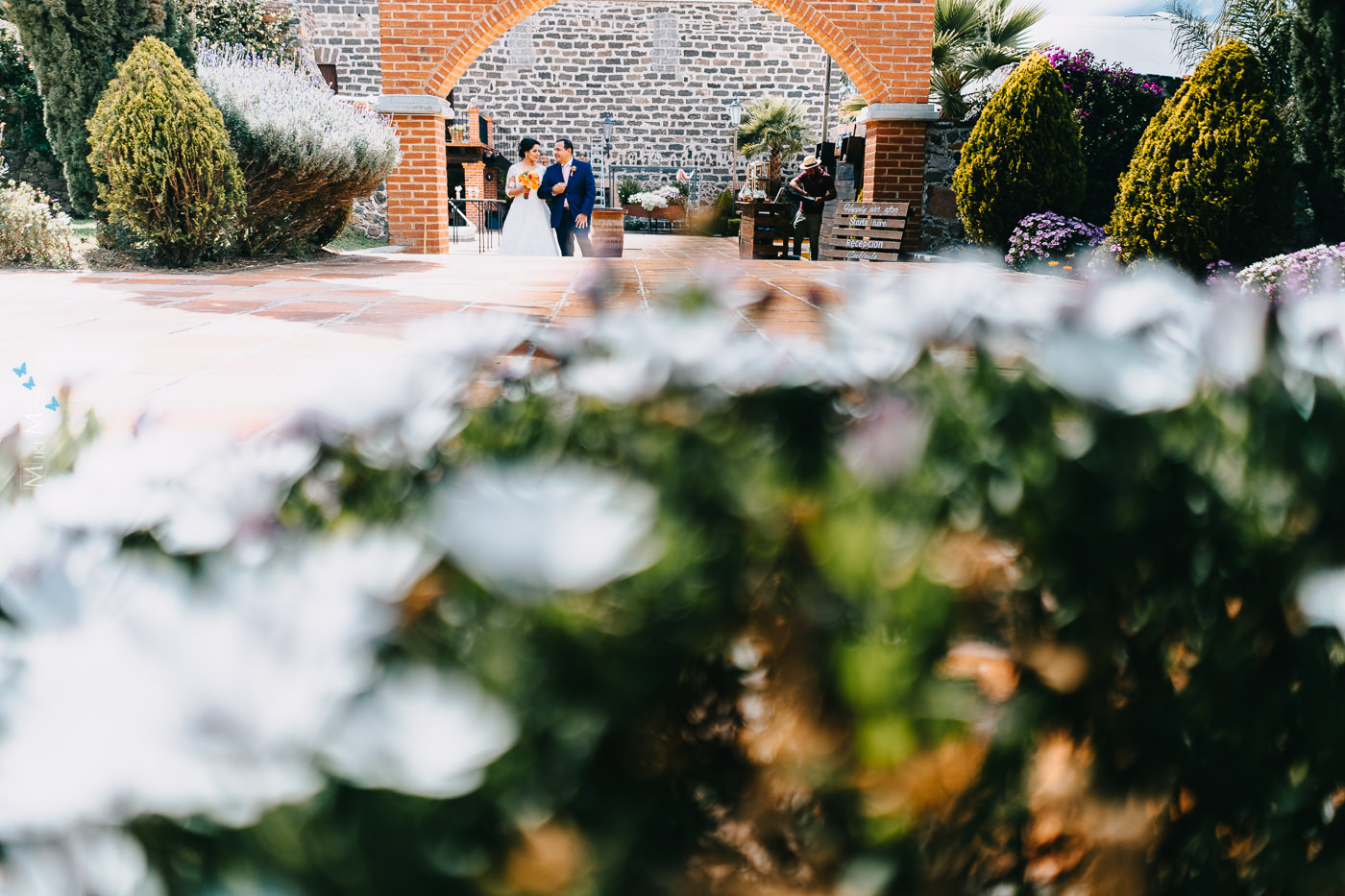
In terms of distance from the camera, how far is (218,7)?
14.5m

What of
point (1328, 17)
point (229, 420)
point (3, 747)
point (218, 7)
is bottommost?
point (229, 420)

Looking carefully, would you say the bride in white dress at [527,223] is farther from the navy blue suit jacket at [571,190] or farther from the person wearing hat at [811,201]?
the person wearing hat at [811,201]

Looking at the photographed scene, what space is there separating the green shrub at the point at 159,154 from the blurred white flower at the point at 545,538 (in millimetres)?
6494

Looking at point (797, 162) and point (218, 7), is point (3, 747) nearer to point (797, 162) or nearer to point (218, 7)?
point (218, 7)

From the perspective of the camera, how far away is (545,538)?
1.49 feet

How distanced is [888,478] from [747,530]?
10cm

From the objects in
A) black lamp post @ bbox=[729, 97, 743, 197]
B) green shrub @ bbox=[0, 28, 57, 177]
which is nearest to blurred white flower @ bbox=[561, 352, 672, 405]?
green shrub @ bbox=[0, 28, 57, 177]

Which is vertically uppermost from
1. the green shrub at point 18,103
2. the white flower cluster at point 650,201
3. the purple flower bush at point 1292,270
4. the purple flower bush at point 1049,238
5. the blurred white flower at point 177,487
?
the green shrub at point 18,103

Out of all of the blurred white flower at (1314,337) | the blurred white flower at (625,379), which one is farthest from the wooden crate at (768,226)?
the blurred white flower at (625,379)

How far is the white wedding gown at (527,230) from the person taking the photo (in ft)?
29.0

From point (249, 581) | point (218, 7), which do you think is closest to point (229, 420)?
point (249, 581)

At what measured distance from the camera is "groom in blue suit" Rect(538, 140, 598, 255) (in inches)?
353

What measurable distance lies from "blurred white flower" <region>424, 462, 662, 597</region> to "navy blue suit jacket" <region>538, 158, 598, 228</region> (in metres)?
8.89

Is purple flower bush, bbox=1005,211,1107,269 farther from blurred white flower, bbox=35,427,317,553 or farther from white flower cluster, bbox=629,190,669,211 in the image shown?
white flower cluster, bbox=629,190,669,211
